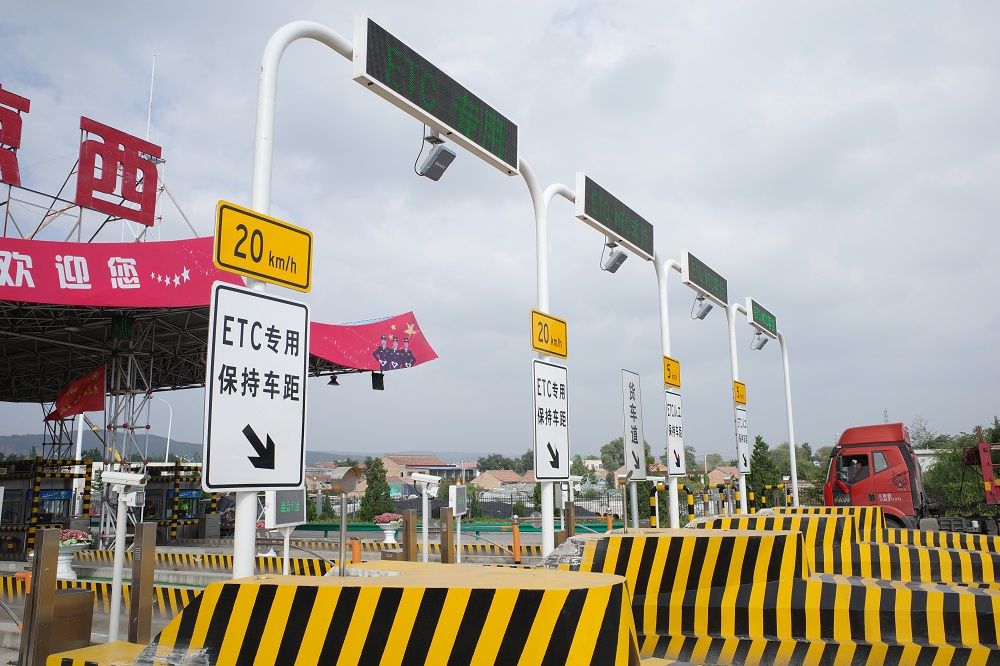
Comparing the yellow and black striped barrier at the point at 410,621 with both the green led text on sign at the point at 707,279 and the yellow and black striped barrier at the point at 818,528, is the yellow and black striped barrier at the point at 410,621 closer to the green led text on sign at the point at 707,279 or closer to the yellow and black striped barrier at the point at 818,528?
the yellow and black striped barrier at the point at 818,528

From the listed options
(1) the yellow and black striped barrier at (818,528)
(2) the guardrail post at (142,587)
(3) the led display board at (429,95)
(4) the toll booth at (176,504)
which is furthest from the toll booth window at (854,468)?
(4) the toll booth at (176,504)

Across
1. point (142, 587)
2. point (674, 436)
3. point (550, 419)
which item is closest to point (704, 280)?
point (674, 436)

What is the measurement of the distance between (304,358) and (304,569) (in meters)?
9.74

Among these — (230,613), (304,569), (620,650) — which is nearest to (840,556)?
(620,650)

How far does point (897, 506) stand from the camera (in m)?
18.3

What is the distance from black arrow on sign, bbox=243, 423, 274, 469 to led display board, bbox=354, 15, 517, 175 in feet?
11.2

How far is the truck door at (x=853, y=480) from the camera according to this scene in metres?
18.6

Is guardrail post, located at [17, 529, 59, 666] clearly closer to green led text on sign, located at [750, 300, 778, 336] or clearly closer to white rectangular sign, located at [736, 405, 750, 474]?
white rectangular sign, located at [736, 405, 750, 474]

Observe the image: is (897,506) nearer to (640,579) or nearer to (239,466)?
(640,579)

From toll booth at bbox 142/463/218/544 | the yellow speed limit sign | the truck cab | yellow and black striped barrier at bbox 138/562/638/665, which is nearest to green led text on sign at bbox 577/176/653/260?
the yellow speed limit sign

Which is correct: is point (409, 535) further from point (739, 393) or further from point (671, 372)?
point (739, 393)

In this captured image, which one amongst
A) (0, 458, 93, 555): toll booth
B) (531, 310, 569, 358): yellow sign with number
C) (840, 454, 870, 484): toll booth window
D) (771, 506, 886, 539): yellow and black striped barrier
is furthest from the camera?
(0, 458, 93, 555): toll booth

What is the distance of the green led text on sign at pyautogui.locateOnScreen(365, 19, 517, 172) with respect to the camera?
6785 mm

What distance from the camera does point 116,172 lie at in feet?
81.8
